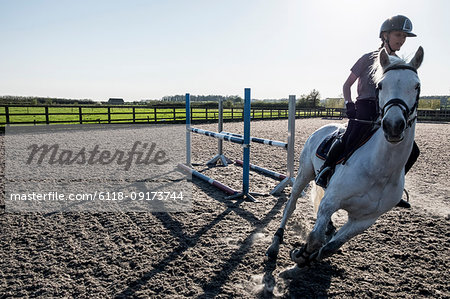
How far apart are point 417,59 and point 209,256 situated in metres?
2.59

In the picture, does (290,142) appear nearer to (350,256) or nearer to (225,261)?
(350,256)

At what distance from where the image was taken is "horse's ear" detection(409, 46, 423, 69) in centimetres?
205

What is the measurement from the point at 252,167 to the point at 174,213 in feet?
10.7

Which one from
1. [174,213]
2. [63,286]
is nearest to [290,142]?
[174,213]

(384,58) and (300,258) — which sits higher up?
(384,58)

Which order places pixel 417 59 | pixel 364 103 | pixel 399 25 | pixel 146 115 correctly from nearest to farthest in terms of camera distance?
1. pixel 417 59
2. pixel 399 25
3. pixel 364 103
4. pixel 146 115

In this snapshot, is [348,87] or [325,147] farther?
[325,147]

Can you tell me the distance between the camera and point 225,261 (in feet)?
9.70

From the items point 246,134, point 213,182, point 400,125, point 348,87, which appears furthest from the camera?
point 213,182

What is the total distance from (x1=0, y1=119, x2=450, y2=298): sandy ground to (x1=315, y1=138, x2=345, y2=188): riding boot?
868 millimetres

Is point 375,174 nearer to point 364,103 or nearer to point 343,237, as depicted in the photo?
point 343,237

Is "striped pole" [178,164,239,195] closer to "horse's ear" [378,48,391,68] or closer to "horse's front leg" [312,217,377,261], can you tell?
"horse's front leg" [312,217,377,261]

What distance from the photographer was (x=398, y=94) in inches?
74.8

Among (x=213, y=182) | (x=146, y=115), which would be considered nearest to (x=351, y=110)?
(x=213, y=182)
